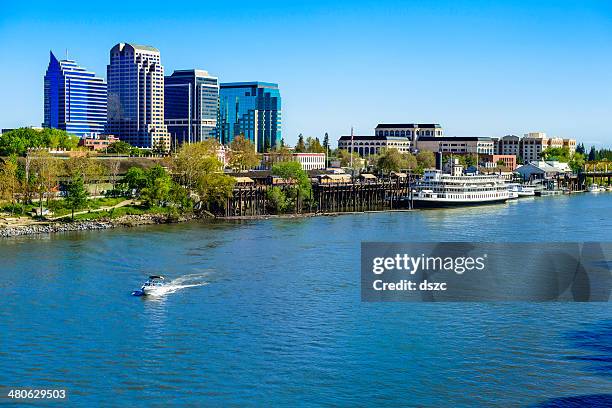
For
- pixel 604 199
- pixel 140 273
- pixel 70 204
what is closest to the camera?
pixel 140 273

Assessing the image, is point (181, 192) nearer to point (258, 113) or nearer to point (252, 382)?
point (252, 382)

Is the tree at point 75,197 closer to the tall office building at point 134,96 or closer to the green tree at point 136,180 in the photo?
the green tree at point 136,180

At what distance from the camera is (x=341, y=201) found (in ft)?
200

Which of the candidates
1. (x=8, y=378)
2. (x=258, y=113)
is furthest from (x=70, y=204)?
(x=258, y=113)

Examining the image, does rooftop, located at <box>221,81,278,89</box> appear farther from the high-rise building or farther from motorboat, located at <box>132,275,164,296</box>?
motorboat, located at <box>132,275,164,296</box>

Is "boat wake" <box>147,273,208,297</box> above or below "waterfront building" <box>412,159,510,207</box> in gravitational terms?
below

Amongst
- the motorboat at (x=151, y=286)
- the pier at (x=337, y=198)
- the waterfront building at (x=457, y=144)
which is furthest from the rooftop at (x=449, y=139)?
the motorboat at (x=151, y=286)

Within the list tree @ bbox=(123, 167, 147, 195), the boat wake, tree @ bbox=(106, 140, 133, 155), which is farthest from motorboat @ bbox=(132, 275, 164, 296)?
tree @ bbox=(106, 140, 133, 155)

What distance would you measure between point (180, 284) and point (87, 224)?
56.9 feet

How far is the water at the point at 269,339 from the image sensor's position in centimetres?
1664

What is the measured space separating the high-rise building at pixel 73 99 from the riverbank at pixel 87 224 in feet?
233

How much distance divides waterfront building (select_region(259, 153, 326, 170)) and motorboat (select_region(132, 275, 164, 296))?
198 ft

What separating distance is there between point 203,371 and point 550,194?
67713 millimetres

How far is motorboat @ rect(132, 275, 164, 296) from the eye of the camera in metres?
24.6
